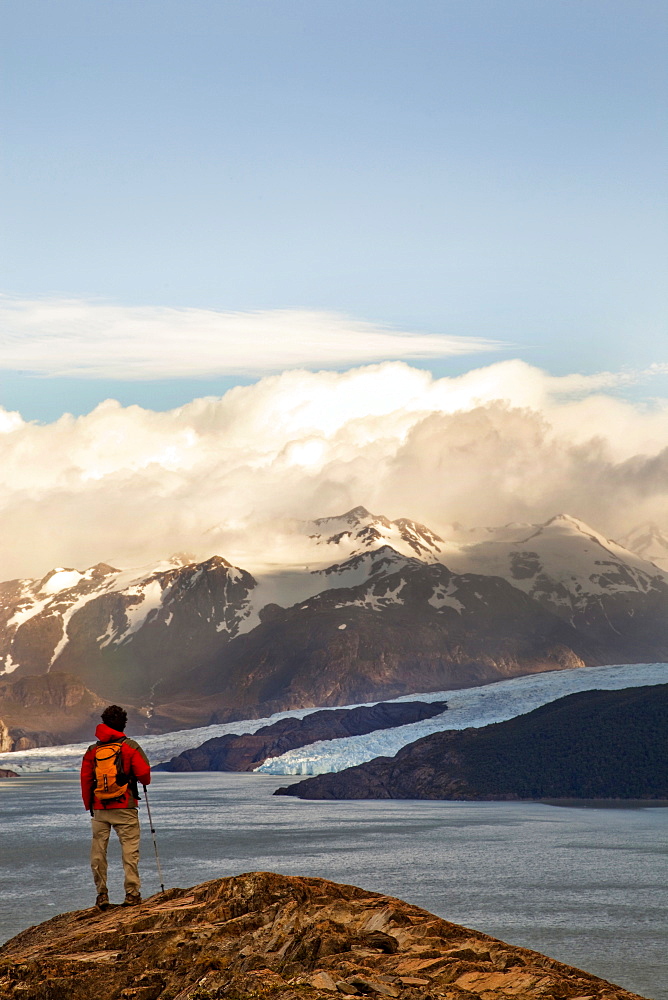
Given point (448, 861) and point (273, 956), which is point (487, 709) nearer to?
point (448, 861)

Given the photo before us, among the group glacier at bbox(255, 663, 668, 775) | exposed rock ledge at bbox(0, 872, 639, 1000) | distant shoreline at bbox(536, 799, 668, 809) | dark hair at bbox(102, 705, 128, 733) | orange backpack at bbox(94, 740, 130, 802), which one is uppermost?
dark hair at bbox(102, 705, 128, 733)

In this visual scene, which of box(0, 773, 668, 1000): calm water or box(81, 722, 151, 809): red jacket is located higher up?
box(81, 722, 151, 809): red jacket

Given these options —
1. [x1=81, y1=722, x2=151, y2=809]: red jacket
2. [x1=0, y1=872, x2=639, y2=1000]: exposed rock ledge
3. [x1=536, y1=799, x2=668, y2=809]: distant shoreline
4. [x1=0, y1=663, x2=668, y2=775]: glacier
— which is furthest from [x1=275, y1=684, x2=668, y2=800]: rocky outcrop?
[x1=81, y1=722, x2=151, y2=809]: red jacket

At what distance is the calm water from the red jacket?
17466 millimetres

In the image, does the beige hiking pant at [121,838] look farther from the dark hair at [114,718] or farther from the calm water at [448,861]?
the calm water at [448,861]

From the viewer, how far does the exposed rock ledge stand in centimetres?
1261

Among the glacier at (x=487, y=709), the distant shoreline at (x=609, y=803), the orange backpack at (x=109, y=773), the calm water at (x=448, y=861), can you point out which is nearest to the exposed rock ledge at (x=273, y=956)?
the orange backpack at (x=109, y=773)

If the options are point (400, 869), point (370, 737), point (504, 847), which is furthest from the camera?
point (370, 737)

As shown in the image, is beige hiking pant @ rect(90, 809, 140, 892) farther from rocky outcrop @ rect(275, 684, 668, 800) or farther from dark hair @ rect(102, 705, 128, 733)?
rocky outcrop @ rect(275, 684, 668, 800)

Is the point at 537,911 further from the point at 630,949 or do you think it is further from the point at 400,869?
the point at 400,869

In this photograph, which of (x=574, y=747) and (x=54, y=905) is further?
(x=574, y=747)

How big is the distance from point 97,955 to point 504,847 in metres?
54.1

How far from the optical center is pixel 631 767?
104 m

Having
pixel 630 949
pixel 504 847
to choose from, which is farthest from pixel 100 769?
pixel 504 847
